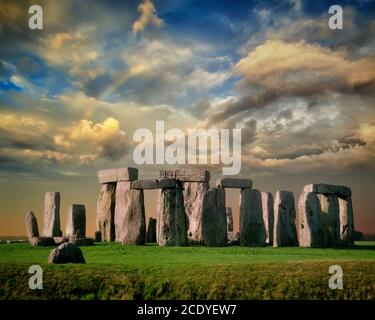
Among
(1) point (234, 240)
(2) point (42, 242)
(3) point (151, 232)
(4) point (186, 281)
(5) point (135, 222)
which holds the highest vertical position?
(5) point (135, 222)

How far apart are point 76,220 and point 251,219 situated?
694 centimetres

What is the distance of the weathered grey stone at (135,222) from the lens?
61.1ft

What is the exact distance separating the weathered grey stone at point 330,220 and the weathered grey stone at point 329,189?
0.26 metres

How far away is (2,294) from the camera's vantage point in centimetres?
1024

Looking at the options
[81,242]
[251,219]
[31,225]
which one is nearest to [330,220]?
[251,219]

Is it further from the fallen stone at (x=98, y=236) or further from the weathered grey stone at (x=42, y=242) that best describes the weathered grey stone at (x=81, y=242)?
the fallen stone at (x=98, y=236)

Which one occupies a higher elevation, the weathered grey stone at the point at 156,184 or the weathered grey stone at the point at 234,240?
the weathered grey stone at the point at 156,184

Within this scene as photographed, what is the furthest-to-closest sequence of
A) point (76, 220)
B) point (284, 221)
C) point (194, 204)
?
point (194, 204) → point (76, 220) → point (284, 221)

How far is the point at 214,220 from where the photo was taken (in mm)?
19266

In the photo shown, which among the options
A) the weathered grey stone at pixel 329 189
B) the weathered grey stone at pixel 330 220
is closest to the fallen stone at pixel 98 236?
the weathered grey stone at pixel 329 189

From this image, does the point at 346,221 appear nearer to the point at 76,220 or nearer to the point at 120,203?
the point at 120,203

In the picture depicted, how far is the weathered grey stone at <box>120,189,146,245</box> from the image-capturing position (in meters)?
18.6
